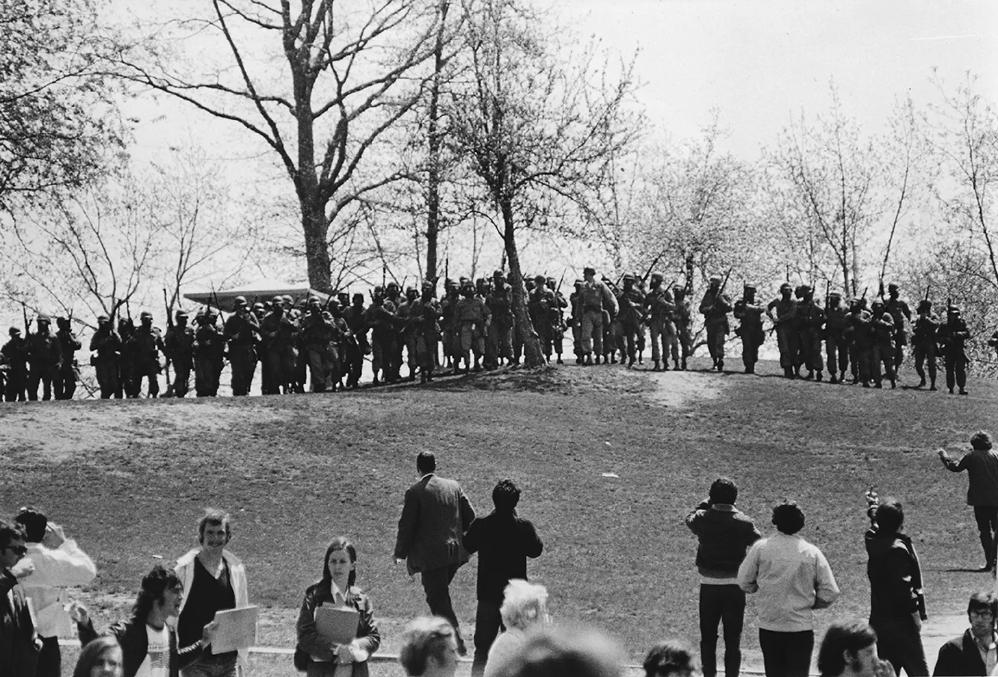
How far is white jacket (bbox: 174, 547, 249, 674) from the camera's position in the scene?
318 inches

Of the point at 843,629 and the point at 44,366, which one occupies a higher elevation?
the point at 44,366

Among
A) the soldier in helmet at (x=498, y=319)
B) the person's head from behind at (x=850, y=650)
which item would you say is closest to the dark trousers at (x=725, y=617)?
the person's head from behind at (x=850, y=650)

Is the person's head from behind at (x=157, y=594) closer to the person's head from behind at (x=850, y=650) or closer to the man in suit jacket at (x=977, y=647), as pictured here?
the person's head from behind at (x=850, y=650)

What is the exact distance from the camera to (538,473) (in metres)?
21.1

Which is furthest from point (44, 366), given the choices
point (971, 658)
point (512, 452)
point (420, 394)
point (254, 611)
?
point (971, 658)

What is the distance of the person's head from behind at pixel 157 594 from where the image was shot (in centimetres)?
740

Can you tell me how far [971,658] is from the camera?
25.4ft

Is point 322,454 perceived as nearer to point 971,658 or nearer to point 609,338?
point 609,338

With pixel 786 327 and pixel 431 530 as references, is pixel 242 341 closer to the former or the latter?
pixel 786 327

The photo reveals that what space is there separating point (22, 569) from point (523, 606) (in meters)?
2.87

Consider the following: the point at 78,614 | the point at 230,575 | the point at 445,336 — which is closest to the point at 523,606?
the point at 230,575

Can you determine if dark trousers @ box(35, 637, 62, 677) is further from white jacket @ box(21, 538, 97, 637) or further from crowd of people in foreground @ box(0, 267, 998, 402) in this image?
crowd of people in foreground @ box(0, 267, 998, 402)

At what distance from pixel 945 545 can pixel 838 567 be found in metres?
2.26

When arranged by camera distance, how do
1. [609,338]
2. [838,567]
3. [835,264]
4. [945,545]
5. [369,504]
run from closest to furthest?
[838,567]
[945,545]
[369,504]
[609,338]
[835,264]
